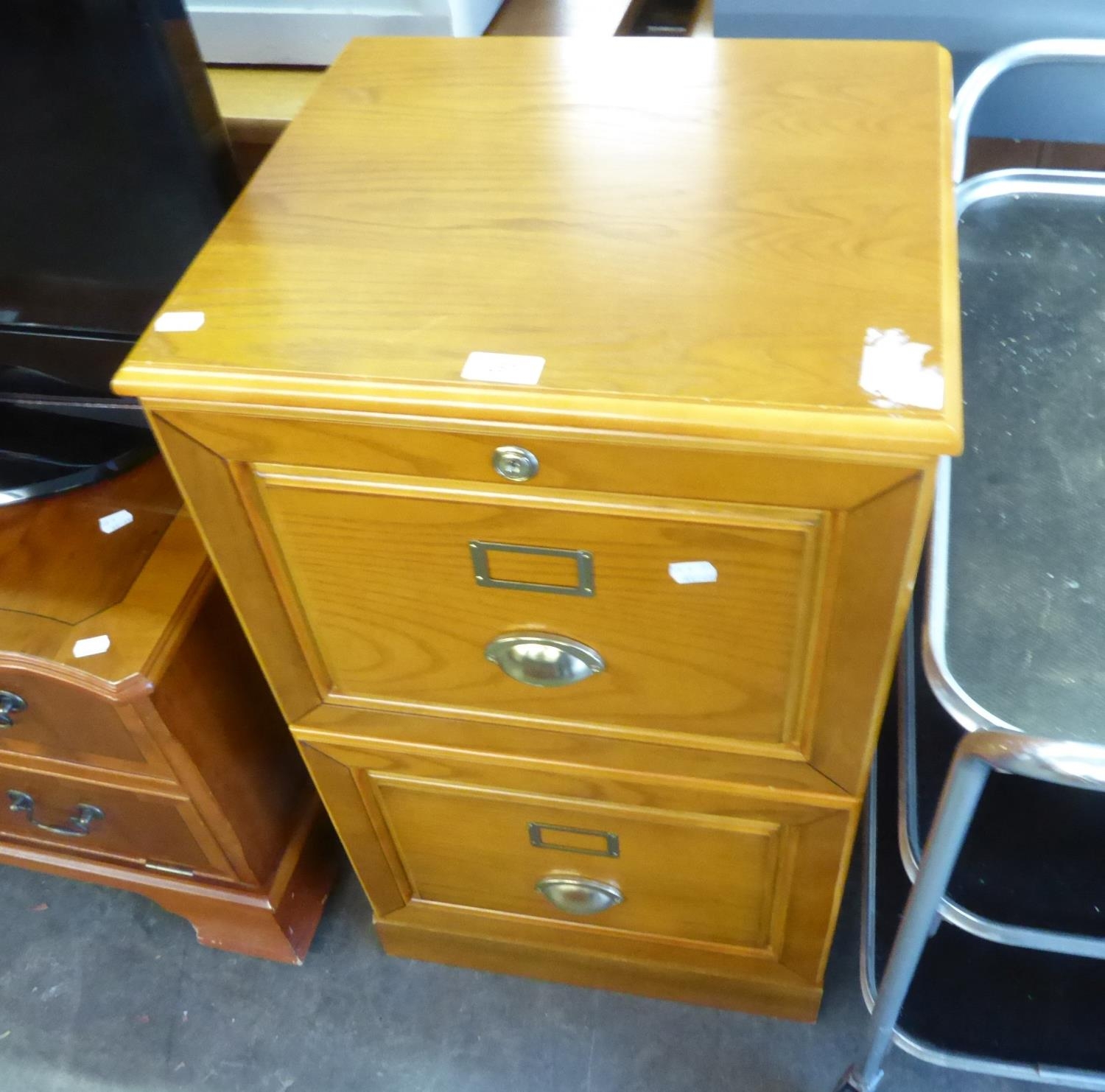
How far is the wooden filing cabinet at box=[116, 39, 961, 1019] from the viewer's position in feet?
1.90

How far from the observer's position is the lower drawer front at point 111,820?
1.05 meters

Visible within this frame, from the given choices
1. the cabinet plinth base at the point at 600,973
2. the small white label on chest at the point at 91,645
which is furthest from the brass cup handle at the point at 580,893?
the small white label on chest at the point at 91,645

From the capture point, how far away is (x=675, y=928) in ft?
3.43

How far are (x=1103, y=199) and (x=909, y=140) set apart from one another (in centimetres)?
35

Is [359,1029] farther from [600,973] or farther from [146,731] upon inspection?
[146,731]

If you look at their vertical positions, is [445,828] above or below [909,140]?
below

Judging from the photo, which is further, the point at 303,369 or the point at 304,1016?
the point at 304,1016

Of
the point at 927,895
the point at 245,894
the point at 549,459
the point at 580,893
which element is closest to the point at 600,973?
the point at 580,893

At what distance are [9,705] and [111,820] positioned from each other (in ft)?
0.64

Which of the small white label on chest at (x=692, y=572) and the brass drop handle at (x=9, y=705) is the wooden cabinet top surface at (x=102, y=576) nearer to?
the brass drop handle at (x=9, y=705)

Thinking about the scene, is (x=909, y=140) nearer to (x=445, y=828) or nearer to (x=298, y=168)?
(x=298, y=168)

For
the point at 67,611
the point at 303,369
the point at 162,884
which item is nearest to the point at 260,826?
the point at 162,884

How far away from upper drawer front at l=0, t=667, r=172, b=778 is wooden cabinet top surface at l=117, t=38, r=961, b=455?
1.35ft

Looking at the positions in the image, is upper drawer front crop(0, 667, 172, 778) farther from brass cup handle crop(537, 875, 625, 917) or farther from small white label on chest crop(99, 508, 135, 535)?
brass cup handle crop(537, 875, 625, 917)
